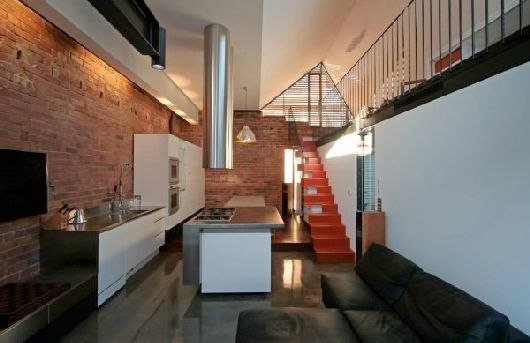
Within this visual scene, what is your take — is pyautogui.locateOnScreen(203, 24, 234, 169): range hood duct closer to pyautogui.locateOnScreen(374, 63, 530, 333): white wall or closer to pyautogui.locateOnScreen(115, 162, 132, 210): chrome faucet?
pyautogui.locateOnScreen(115, 162, 132, 210): chrome faucet

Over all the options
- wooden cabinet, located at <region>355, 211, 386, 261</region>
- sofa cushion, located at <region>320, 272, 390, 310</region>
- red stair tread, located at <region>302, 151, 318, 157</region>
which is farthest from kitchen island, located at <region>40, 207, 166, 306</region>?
red stair tread, located at <region>302, 151, 318, 157</region>

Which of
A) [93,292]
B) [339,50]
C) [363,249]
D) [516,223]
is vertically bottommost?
[93,292]

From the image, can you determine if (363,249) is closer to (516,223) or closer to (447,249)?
(447,249)

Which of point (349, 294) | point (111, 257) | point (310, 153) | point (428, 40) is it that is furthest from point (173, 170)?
point (428, 40)

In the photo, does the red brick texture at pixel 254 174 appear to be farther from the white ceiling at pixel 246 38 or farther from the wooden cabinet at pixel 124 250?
the wooden cabinet at pixel 124 250

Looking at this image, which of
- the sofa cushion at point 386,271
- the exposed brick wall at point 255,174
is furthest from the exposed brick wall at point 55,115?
the exposed brick wall at point 255,174

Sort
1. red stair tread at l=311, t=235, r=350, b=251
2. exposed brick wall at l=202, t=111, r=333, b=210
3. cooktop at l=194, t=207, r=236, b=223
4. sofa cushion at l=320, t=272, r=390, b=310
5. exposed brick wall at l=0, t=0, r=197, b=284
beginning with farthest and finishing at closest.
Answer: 1. exposed brick wall at l=202, t=111, r=333, b=210
2. red stair tread at l=311, t=235, r=350, b=251
3. cooktop at l=194, t=207, r=236, b=223
4. exposed brick wall at l=0, t=0, r=197, b=284
5. sofa cushion at l=320, t=272, r=390, b=310

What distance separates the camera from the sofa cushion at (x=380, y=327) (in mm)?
2154

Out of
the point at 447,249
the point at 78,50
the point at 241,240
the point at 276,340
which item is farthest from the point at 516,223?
the point at 78,50

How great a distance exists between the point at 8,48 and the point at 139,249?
284cm

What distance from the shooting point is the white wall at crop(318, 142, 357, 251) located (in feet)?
17.7

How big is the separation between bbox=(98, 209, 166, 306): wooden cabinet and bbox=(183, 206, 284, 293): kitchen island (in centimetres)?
80

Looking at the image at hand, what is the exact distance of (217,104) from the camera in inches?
171

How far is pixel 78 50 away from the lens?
4102 mm
